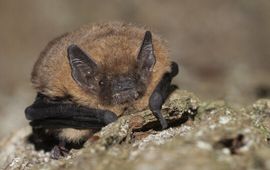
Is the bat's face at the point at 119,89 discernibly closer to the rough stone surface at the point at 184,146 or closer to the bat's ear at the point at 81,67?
the bat's ear at the point at 81,67

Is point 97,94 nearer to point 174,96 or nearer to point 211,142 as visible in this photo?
point 174,96

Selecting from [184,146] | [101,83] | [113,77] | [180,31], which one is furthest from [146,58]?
[180,31]

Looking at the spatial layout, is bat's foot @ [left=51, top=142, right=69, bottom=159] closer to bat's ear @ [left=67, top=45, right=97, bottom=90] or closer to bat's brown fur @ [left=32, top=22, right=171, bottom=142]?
bat's brown fur @ [left=32, top=22, right=171, bottom=142]

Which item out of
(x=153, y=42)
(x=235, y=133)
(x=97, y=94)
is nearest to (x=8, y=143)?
(x=97, y=94)

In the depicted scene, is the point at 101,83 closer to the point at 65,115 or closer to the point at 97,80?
the point at 97,80

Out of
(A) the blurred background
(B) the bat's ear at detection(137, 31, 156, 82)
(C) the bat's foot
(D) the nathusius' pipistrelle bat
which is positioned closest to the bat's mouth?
(D) the nathusius' pipistrelle bat

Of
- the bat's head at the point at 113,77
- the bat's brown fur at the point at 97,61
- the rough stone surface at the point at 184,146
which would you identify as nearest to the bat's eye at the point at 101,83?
the bat's head at the point at 113,77
